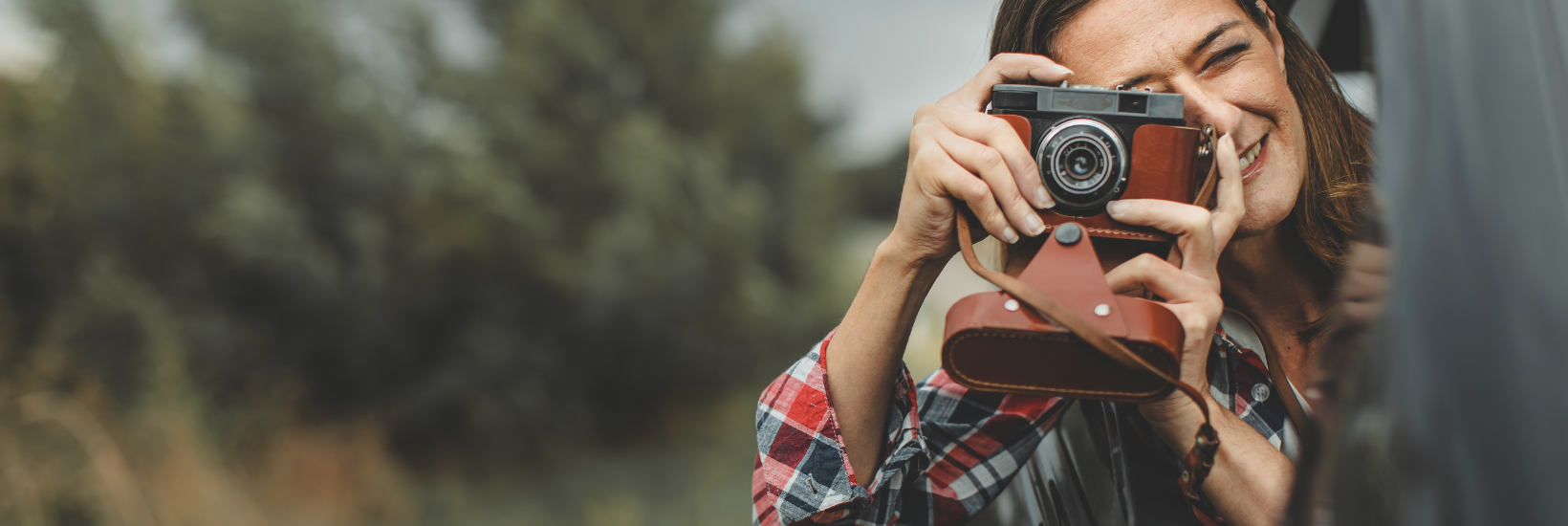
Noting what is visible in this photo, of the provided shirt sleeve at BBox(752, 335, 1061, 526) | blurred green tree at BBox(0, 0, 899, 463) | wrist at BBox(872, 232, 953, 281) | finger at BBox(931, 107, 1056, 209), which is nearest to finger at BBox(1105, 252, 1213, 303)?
finger at BBox(931, 107, 1056, 209)

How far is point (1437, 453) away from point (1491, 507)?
0.03 metres

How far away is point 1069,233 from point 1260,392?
40cm

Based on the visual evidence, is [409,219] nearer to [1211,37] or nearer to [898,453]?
[898,453]

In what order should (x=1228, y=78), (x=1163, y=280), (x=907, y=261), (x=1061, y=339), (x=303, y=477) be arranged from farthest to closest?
(x=303, y=477) → (x=1228, y=78) → (x=907, y=261) → (x=1163, y=280) → (x=1061, y=339)

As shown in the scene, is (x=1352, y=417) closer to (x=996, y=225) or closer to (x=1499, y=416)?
(x=1499, y=416)

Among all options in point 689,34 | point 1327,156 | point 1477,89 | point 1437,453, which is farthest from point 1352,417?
point 689,34

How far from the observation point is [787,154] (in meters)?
5.60

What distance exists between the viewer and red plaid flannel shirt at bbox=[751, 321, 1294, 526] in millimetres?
1021

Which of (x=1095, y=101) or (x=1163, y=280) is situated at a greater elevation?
(x=1095, y=101)

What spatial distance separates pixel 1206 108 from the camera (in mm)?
1032

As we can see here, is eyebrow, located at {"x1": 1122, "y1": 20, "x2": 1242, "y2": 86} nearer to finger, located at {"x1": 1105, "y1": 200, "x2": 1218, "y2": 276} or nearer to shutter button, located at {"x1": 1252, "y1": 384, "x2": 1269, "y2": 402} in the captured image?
finger, located at {"x1": 1105, "y1": 200, "x2": 1218, "y2": 276}

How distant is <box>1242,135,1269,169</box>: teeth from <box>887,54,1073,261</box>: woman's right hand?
10.8 inches

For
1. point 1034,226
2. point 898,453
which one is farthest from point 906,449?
point 1034,226

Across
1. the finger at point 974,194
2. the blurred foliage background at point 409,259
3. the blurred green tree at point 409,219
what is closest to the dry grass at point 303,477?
the blurred foliage background at point 409,259
